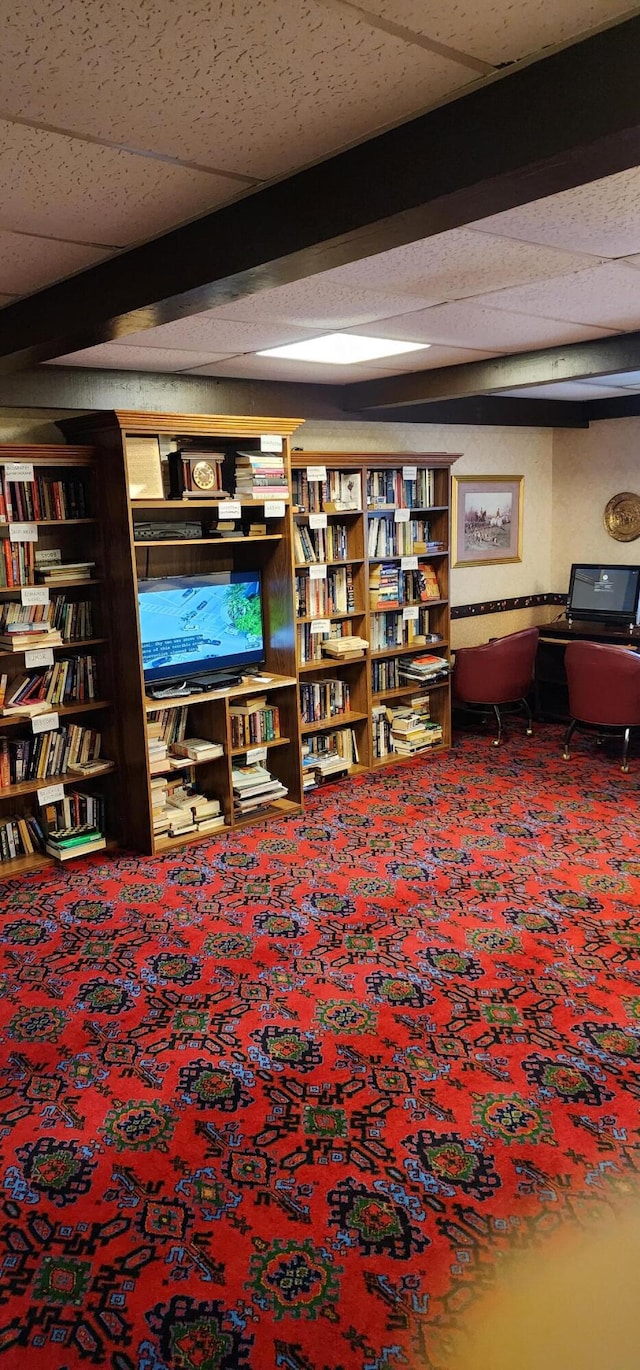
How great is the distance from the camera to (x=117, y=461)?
13.9 feet

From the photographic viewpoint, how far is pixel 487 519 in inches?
281

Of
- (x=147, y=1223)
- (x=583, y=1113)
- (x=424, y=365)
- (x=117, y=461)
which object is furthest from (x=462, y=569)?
(x=147, y=1223)

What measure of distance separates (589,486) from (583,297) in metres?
4.45

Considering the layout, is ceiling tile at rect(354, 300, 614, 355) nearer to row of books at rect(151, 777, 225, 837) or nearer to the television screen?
the television screen

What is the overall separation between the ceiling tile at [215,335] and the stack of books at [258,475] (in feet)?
2.71

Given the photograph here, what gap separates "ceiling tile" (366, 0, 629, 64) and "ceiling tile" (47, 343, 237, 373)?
2573 millimetres

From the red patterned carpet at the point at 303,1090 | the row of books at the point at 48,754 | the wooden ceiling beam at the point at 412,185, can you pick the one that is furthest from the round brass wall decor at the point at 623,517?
the wooden ceiling beam at the point at 412,185

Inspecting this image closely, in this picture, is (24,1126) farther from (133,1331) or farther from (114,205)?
(114,205)

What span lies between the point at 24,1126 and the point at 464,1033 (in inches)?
55.3

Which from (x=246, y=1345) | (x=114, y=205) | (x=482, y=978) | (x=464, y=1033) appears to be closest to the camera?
(x=246, y=1345)

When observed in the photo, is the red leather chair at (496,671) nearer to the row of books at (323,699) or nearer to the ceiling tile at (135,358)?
the row of books at (323,699)

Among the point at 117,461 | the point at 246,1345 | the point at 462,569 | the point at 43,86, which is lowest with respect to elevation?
the point at 246,1345

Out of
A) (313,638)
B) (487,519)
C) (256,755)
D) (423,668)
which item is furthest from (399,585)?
(256,755)

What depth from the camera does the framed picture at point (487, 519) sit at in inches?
271
